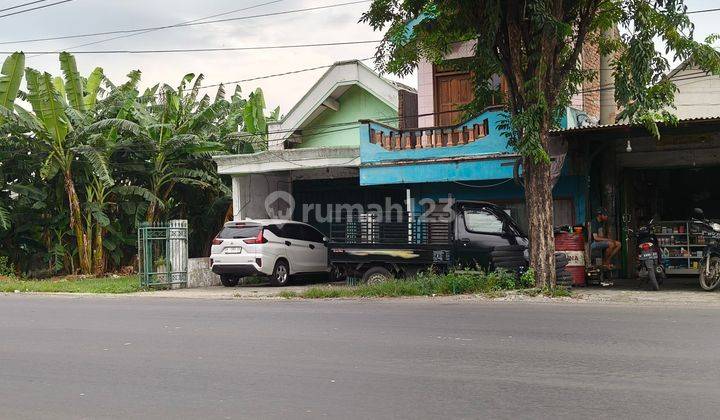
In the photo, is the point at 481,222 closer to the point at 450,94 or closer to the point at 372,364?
the point at 450,94

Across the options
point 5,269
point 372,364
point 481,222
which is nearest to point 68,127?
point 5,269

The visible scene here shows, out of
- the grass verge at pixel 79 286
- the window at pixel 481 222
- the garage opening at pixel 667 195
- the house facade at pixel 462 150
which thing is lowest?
the grass verge at pixel 79 286

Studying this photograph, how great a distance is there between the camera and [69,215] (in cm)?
2336

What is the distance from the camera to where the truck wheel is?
16.4m

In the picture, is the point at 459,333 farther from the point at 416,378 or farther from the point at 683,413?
the point at 683,413

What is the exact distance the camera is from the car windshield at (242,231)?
18.4m

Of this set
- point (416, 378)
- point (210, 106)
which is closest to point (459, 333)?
point (416, 378)

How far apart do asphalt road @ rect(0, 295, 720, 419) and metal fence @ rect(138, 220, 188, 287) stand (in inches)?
274

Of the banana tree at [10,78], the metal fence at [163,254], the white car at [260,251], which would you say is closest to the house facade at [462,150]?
the white car at [260,251]

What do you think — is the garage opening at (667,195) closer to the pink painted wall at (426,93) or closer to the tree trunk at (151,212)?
the pink painted wall at (426,93)

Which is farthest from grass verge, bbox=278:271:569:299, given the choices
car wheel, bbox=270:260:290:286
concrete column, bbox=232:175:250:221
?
concrete column, bbox=232:175:250:221

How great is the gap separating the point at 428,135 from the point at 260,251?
16.6ft

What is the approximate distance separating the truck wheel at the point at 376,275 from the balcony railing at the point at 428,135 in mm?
3731

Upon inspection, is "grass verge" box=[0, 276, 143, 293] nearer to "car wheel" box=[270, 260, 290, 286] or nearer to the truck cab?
"car wheel" box=[270, 260, 290, 286]
